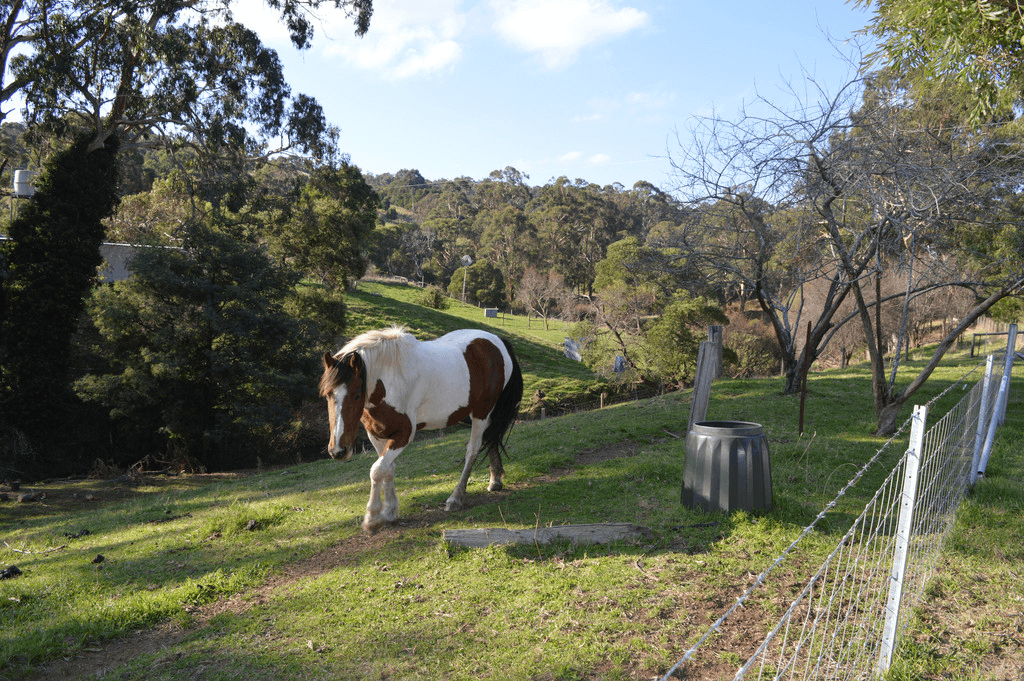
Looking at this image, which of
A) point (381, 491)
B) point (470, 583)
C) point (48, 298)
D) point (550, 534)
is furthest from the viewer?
point (48, 298)

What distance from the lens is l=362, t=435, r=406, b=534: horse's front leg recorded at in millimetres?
5637

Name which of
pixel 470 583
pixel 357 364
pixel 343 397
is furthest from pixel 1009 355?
pixel 343 397

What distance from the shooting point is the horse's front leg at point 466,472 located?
627 centimetres

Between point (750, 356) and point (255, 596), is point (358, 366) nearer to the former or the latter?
point (255, 596)

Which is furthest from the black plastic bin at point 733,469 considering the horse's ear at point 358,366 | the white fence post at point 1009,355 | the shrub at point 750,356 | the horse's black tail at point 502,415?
the shrub at point 750,356

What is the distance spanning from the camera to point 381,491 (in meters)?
5.82

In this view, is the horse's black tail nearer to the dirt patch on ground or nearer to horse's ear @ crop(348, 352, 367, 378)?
the dirt patch on ground

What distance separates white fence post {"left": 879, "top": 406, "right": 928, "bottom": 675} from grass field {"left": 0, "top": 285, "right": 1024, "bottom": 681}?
1.11 feet

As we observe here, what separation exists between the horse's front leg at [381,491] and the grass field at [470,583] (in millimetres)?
170

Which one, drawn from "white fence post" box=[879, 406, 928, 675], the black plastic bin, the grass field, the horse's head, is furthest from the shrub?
"white fence post" box=[879, 406, 928, 675]

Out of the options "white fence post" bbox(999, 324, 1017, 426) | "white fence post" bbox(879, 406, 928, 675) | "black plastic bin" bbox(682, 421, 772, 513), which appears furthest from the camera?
"white fence post" bbox(999, 324, 1017, 426)

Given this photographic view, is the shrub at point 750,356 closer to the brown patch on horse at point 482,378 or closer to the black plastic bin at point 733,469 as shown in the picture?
the brown patch on horse at point 482,378

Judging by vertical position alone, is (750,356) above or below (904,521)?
above

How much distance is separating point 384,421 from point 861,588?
4088 mm
